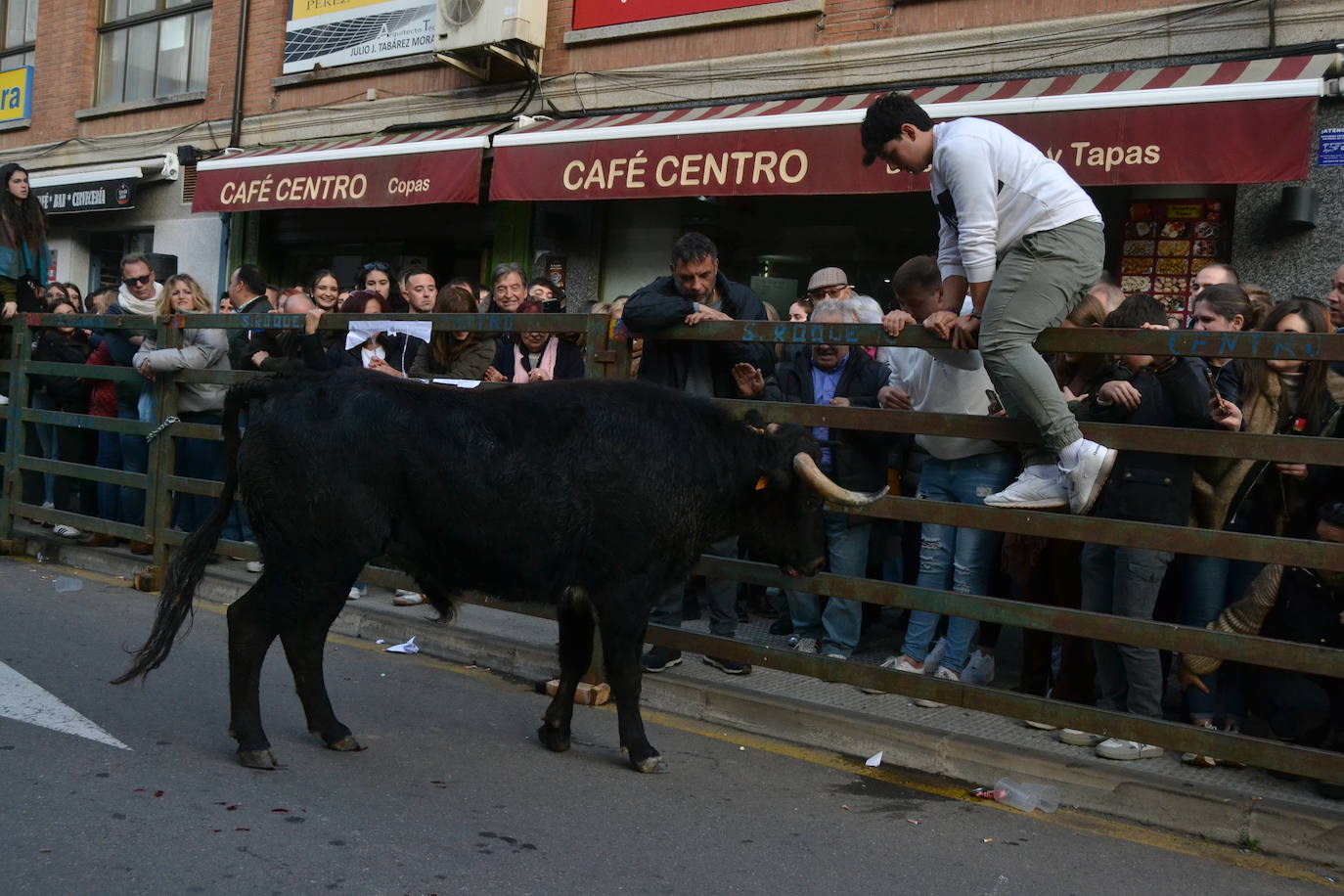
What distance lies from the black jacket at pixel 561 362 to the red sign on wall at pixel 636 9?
530cm

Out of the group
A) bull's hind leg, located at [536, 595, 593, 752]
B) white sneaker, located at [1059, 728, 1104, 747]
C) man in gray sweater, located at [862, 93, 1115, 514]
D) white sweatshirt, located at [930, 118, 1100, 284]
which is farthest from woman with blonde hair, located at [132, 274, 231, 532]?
white sneaker, located at [1059, 728, 1104, 747]

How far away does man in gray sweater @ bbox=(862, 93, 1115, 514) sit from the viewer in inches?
180

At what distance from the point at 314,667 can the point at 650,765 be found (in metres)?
1.39

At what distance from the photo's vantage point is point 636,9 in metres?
12.0

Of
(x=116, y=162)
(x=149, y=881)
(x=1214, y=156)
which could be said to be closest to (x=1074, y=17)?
(x=1214, y=156)

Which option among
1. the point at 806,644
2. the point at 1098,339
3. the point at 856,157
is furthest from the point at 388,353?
the point at 1098,339

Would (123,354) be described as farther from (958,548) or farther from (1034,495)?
(1034,495)

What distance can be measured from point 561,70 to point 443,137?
1.39 metres

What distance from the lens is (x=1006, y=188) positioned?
184 inches

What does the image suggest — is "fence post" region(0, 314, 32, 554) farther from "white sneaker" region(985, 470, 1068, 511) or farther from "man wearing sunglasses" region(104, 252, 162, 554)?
"white sneaker" region(985, 470, 1068, 511)

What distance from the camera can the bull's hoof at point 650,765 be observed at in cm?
480

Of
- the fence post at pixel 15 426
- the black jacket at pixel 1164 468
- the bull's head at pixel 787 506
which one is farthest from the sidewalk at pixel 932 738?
the fence post at pixel 15 426

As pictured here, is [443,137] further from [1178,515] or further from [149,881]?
[149,881]

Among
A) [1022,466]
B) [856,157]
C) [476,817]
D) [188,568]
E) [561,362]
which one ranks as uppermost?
[856,157]
